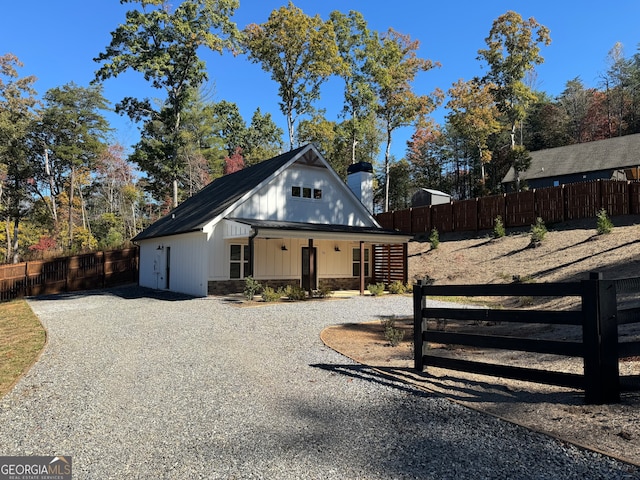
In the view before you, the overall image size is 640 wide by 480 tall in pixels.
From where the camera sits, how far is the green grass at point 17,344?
5.93 meters

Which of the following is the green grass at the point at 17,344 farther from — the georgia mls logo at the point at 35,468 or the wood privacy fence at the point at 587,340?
the wood privacy fence at the point at 587,340

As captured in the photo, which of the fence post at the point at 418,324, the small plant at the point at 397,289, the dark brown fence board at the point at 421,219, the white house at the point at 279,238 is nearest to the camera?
the fence post at the point at 418,324

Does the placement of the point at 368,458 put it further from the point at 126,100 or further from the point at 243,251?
the point at 126,100

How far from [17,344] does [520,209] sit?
70.9 ft

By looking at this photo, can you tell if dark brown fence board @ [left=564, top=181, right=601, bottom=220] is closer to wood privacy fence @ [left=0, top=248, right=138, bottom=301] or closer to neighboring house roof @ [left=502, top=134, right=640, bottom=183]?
neighboring house roof @ [left=502, top=134, right=640, bottom=183]

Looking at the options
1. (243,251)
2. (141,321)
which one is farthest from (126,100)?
Answer: (141,321)

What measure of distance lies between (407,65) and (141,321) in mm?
33087

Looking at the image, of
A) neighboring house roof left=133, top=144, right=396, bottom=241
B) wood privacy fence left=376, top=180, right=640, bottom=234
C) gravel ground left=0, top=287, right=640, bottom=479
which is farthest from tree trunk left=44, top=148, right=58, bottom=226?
gravel ground left=0, top=287, right=640, bottom=479

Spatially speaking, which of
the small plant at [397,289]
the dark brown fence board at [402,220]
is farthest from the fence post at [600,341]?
the dark brown fence board at [402,220]

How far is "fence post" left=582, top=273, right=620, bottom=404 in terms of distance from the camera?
3.87m

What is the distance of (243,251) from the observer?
56.7 ft

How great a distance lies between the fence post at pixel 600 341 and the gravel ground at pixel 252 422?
3.11 feet

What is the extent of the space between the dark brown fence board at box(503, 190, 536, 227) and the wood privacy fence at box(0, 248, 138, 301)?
21.3 metres

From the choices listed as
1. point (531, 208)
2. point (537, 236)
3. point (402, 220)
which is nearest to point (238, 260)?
point (537, 236)
